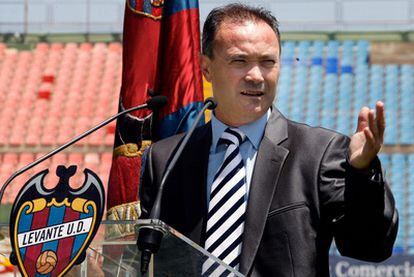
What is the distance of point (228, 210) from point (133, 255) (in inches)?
15.9

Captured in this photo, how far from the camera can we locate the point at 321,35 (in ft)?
76.2

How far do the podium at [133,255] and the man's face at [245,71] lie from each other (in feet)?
1.80

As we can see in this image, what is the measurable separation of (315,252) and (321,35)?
67.2 feet

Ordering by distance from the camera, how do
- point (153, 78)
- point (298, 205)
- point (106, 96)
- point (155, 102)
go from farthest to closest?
point (106, 96) → point (153, 78) → point (155, 102) → point (298, 205)

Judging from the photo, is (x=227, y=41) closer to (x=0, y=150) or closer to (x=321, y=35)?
(x=0, y=150)

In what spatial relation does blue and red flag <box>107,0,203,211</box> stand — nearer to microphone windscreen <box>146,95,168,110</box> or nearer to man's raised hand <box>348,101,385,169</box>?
microphone windscreen <box>146,95,168,110</box>

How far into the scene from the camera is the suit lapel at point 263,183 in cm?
301

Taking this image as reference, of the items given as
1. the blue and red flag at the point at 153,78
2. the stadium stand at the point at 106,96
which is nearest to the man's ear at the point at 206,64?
the blue and red flag at the point at 153,78

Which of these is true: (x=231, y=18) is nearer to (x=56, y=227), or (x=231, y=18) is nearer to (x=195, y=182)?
(x=195, y=182)

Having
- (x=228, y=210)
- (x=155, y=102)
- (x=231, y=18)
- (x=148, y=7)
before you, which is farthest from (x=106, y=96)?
(x=228, y=210)

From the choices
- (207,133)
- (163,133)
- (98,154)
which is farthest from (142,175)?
(98,154)

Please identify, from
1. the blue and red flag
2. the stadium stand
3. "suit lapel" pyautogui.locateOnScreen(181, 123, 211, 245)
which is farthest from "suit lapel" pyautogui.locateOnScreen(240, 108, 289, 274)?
the stadium stand

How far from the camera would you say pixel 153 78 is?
4469 mm

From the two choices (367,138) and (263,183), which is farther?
(263,183)
